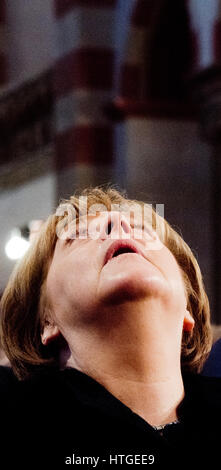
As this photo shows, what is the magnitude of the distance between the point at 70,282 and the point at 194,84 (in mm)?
3231

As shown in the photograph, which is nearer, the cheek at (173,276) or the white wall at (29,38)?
the cheek at (173,276)

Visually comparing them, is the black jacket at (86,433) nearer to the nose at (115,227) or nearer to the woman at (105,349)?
the woman at (105,349)

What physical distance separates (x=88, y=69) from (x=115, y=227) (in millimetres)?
3413

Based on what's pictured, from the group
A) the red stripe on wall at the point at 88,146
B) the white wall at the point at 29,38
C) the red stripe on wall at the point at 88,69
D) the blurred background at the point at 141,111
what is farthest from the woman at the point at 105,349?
the white wall at the point at 29,38

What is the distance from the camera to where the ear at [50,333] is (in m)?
1.25

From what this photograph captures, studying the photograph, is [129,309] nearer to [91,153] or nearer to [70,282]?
[70,282]

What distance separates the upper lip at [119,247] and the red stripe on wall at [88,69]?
3396 millimetres

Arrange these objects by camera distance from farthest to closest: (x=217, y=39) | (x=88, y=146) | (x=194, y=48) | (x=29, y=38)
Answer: (x=29, y=38) → (x=88, y=146) → (x=194, y=48) → (x=217, y=39)

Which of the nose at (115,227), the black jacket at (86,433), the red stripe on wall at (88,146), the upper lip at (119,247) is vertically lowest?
the black jacket at (86,433)

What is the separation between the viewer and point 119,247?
47.2 inches

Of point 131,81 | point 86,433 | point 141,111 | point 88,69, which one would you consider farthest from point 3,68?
point 86,433

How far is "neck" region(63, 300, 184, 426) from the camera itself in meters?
1.14

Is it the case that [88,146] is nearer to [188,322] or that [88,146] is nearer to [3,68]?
[3,68]

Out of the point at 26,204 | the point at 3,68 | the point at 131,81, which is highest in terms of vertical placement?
the point at 3,68
